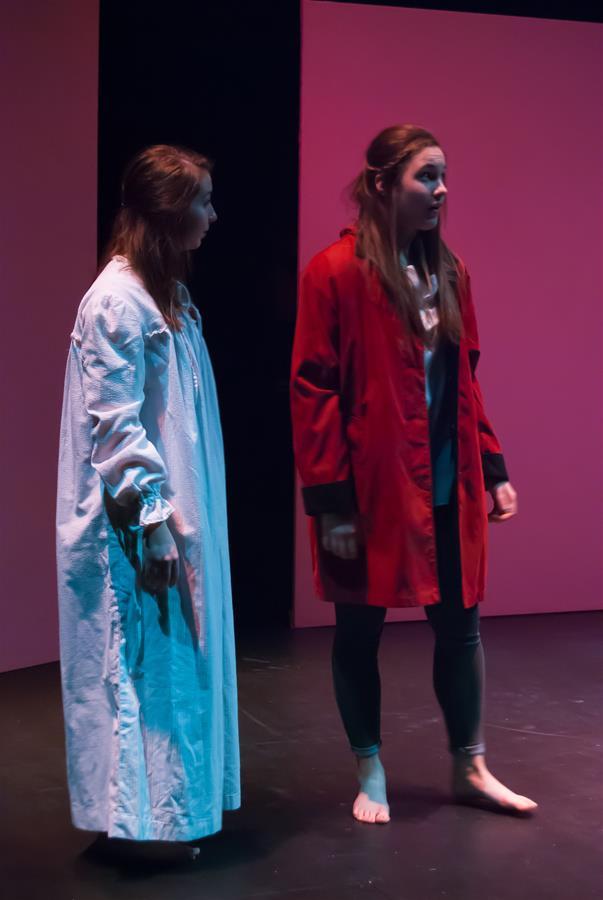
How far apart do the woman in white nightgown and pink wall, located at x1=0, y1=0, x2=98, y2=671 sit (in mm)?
1634

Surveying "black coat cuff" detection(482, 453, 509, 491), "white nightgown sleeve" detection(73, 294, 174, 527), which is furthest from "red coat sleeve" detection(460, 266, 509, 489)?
"white nightgown sleeve" detection(73, 294, 174, 527)

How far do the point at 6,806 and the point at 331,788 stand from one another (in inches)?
28.5

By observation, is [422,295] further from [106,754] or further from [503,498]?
[106,754]

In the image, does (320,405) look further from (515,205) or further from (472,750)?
(515,205)

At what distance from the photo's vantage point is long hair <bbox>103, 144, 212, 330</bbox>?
2.40m

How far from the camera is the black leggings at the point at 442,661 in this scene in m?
2.66

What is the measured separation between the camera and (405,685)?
386 centimetres

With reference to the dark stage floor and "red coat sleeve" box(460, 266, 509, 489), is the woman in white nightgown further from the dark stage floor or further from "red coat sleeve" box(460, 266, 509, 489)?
"red coat sleeve" box(460, 266, 509, 489)

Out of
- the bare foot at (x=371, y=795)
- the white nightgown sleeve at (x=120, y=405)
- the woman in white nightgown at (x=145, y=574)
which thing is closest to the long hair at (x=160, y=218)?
the woman in white nightgown at (x=145, y=574)

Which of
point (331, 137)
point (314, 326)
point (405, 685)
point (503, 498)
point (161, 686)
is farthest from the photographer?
point (331, 137)

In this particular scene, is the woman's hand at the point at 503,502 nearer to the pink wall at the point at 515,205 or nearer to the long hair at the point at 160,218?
the long hair at the point at 160,218

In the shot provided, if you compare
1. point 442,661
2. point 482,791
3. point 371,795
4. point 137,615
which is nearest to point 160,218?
point 137,615

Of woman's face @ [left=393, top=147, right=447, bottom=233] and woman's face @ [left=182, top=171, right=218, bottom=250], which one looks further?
woman's face @ [left=393, top=147, right=447, bottom=233]

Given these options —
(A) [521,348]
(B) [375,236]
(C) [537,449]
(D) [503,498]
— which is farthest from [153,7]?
(D) [503,498]
